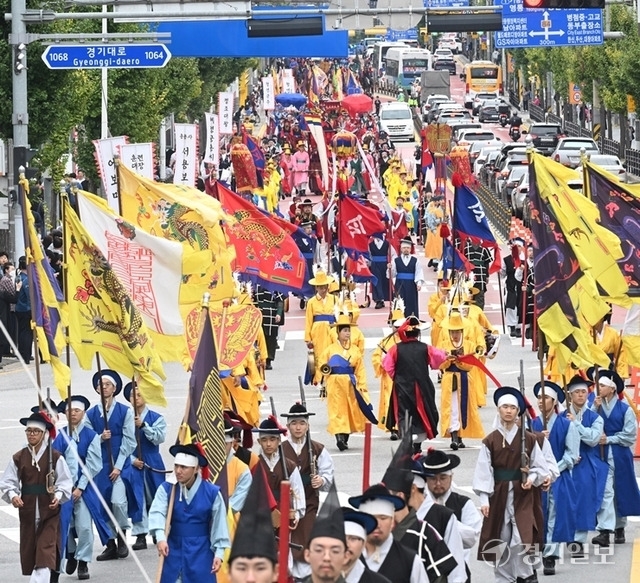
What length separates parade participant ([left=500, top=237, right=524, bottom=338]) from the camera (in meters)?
30.7

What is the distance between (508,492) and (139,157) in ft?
62.9

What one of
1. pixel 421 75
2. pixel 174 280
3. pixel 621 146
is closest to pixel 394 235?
pixel 174 280

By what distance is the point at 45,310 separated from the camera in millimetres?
15422

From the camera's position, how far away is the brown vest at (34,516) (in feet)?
48.2

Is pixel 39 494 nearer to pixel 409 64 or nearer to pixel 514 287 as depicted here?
pixel 514 287

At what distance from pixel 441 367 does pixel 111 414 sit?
5973mm

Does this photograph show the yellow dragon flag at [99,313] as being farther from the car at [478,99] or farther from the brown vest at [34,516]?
the car at [478,99]

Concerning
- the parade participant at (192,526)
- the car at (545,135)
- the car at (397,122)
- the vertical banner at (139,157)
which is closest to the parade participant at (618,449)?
the parade participant at (192,526)

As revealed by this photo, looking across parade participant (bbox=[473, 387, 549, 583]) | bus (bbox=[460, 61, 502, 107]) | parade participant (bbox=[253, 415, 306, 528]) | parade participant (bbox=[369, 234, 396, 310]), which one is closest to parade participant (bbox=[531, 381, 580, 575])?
parade participant (bbox=[473, 387, 549, 583])

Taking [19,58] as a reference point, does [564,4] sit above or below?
above

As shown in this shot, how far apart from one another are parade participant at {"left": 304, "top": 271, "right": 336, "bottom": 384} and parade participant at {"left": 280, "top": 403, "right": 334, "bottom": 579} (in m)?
7.28

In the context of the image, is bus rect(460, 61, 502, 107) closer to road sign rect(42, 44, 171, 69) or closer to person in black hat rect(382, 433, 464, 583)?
road sign rect(42, 44, 171, 69)

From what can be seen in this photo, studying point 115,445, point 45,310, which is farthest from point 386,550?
point 115,445

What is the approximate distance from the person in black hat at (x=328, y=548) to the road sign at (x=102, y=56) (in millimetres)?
20269
